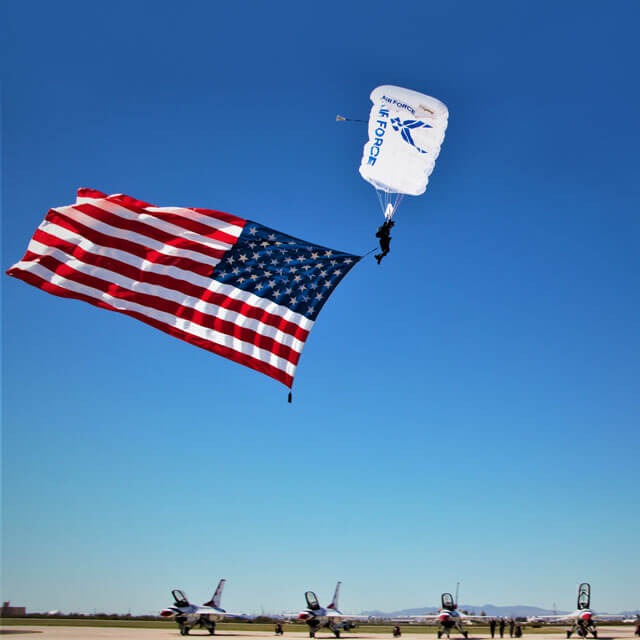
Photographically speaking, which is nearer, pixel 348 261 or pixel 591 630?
pixel 348 261

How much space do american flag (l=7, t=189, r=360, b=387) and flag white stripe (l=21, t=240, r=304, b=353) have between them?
0.8 inches

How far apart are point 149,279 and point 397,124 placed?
985 cm

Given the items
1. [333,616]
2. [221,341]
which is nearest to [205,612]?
[333,616]

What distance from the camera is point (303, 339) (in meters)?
12.5

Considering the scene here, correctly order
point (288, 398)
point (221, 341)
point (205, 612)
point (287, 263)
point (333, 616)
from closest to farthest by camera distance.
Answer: point (288, 398)
point (221, 341)
point (287, 263)
point (205, 612)
point (333, 616)

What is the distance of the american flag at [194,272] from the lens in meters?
12.2

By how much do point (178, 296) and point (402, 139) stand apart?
9.42 meters

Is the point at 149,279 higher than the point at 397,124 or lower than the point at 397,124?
lower

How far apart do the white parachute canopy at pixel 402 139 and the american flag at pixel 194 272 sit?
5.49 meters

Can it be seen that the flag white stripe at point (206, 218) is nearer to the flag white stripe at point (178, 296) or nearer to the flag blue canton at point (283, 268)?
the flag blue canton at point (283, 268)

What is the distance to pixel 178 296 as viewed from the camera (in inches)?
495

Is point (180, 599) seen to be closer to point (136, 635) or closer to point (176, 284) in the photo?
point (136, 635)

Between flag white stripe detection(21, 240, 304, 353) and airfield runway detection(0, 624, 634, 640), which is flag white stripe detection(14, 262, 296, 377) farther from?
airfield runway detection(0, 624, 634, 640)

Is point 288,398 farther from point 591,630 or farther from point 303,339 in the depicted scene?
point 591,630
